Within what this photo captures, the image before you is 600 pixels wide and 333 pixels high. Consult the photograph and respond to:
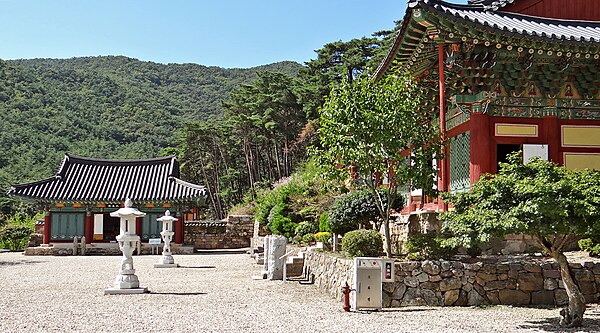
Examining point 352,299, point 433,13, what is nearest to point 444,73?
point 433,13

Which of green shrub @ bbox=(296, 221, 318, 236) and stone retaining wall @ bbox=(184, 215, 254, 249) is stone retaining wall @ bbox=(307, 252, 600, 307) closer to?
green shrub @ bbox=(296, 221, 318, 236)

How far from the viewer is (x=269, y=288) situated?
45.5ft

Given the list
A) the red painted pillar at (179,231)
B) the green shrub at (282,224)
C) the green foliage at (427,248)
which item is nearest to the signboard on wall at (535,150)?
the green foliage at (427,248)

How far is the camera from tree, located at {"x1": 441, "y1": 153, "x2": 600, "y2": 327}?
7770 mm

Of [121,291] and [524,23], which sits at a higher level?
[524,23]

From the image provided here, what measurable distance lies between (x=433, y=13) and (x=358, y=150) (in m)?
2.98

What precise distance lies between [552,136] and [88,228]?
2489 centimetres

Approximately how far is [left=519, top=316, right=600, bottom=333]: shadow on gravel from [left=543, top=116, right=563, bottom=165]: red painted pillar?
5.05m

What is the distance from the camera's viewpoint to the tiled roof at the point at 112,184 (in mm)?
30531

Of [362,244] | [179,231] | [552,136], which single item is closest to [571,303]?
[362,244]

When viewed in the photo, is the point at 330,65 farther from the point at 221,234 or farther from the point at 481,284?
the point at 481,284

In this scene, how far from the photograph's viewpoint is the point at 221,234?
3362 cm

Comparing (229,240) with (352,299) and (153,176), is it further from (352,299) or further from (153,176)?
(352,299)

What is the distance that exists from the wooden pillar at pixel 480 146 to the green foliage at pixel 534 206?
12.3 ft
